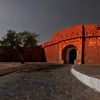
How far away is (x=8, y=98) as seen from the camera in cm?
797

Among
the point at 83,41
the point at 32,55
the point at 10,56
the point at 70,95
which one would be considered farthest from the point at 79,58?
the point at 70,95

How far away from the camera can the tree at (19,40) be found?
84.8 ft

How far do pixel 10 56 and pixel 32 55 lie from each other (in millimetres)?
4556

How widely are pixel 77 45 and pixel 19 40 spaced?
8841mm

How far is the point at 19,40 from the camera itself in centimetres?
2638

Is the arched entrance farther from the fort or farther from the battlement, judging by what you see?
the battlement

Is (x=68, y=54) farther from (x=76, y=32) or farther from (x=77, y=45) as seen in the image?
(x=76, y=32)

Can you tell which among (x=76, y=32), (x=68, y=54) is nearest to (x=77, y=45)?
(x=76, y=32)

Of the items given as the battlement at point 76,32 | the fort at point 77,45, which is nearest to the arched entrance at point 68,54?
the fort at point 77,45

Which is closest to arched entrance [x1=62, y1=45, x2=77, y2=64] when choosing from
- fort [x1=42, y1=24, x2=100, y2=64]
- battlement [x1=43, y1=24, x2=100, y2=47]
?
fort [x1=42, y1=24, x2=100, y2=64]

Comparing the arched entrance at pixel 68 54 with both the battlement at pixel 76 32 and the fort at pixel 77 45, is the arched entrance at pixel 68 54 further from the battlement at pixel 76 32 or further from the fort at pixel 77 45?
the battlement at pixel 76 32

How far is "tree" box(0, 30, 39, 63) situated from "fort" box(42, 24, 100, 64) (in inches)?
207

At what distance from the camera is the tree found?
84.8 ft

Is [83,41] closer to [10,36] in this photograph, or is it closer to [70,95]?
[10,36]
